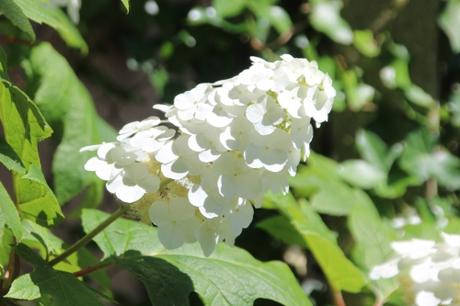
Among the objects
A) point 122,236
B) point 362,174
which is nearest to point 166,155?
point 122,236

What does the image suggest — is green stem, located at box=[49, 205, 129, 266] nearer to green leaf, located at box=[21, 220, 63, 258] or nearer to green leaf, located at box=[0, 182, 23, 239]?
green leaf, located at box=[21, 220, 63, 258]

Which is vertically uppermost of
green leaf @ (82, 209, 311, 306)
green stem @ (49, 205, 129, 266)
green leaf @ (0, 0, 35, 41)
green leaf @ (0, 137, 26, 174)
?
green leaf @ (0, 0, 35, 41)

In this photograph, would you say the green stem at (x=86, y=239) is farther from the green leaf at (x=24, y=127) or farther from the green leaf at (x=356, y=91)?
the green leaf at (x=356, y=91)

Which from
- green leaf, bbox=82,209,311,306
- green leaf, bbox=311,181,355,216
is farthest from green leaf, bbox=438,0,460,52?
green leaf, bbox=82,209,311,306

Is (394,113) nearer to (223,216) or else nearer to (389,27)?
(389,27)

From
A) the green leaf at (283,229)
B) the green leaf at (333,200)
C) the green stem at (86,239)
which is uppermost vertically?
the green stem at (86,239)

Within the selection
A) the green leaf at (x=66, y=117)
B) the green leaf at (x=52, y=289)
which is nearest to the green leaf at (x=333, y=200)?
the green leaf at (x=66, y=117)

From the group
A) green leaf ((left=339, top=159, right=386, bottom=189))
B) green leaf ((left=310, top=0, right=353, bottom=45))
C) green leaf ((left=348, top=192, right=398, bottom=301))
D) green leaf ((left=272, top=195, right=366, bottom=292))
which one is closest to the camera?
green leaf ((left=272, top=195, right=366, bottom=292))
